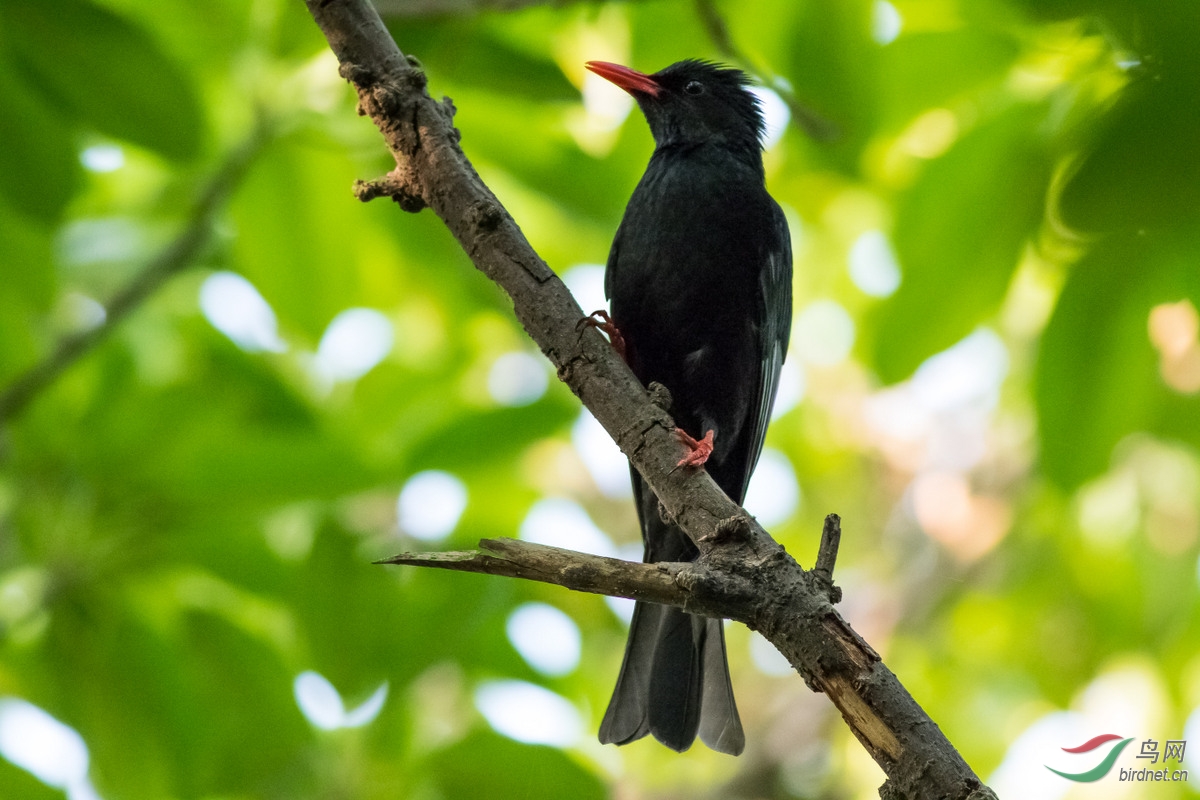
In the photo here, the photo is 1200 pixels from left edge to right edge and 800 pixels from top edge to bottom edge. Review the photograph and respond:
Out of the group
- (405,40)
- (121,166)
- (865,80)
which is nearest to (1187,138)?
(865,80)

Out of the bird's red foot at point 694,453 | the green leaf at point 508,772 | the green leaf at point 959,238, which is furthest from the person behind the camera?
the green leaf at point 508,772

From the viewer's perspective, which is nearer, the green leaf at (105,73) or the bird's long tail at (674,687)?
the green leaf at (105,73)

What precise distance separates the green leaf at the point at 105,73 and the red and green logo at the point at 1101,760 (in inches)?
146

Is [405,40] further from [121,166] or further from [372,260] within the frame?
[121,166]

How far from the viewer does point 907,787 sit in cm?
187

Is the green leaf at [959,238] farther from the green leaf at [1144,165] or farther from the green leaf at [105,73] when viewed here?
the green leaf at [105,73]

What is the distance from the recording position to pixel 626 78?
441 centimetres

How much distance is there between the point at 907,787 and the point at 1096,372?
45.9 inches

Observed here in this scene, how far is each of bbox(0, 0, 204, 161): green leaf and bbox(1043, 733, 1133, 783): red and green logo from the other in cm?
372

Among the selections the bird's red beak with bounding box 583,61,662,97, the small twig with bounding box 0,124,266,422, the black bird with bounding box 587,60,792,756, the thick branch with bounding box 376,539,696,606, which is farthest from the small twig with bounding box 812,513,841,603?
the bird's red beak with bounding box 583,61,662,97

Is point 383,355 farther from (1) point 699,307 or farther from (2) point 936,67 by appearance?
(2) point 936,67

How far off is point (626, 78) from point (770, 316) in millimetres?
1210

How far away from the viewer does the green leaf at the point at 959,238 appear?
8.64 ft

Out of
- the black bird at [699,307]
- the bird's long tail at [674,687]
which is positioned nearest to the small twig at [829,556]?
the bird's long tail at [674,687]
